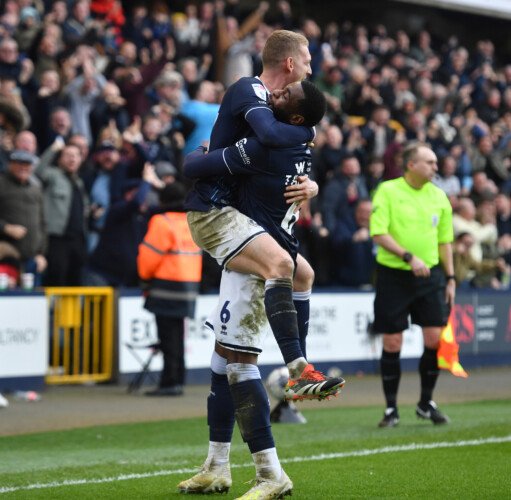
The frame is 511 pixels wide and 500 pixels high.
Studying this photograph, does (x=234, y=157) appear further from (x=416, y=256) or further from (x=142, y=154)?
(x=142, y=154)

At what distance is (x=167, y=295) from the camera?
44.8 feet

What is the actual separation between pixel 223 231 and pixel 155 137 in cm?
944

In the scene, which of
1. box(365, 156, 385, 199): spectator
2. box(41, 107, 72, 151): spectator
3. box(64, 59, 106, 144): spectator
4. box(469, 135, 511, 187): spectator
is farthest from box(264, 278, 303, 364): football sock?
box(469, 135, 511, 187): spectator

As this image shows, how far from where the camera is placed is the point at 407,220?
10.8m

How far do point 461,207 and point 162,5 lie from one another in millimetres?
6606

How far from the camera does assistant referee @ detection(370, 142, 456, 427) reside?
10781 mm

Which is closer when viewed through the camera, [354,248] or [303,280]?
[303,280]

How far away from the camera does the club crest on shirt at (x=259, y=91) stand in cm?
665

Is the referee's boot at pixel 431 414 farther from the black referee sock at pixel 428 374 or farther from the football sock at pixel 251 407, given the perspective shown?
the football sock at pixel 251 407

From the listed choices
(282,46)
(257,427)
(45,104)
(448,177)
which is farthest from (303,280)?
(448,177)

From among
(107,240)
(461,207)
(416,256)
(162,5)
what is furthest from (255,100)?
(162,5)

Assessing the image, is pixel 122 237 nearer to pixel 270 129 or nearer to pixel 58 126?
pixel 58 126

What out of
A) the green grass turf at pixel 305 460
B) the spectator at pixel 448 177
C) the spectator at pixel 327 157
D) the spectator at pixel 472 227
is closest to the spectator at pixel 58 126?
the spectator at pixel 327 157

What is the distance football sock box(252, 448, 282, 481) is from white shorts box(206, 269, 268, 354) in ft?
1.82
